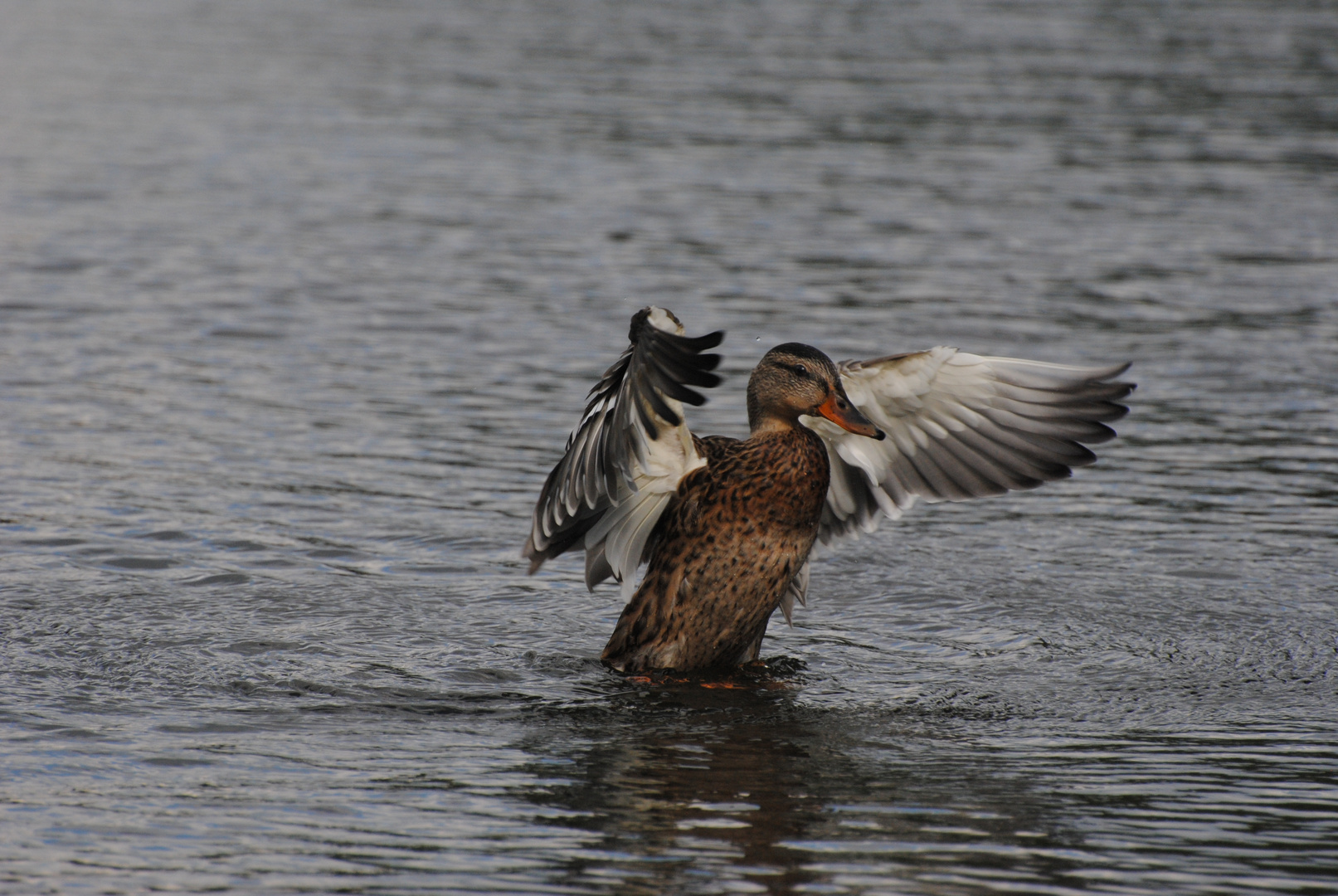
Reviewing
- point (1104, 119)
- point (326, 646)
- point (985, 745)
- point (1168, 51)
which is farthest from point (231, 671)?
point (1168, 51)

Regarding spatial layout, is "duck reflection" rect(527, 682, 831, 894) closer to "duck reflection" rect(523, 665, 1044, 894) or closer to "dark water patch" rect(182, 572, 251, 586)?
"duck reflection" rect(523, 665, 1044, 894)

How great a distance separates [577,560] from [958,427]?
229 cm

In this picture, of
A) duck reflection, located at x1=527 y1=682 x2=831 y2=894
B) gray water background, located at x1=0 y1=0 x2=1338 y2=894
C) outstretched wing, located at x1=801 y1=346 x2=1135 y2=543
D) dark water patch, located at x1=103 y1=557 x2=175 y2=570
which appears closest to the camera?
duck reflection, located at x1=527 y1=682 x2=831 y2=894

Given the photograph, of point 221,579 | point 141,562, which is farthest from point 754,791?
point 141,562

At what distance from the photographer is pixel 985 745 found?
5.91 metres

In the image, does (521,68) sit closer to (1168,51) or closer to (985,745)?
(1168,51)

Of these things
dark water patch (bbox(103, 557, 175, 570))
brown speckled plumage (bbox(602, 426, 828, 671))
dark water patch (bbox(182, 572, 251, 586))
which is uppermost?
brown speckled plumage (bbox(602, 426, 828, 671))

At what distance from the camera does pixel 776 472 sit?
6.62 m

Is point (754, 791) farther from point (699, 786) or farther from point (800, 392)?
point (800, 392)

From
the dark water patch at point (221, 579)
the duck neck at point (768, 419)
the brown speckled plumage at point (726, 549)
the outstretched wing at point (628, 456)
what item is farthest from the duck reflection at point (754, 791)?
the dark water patch at point (221, 579)

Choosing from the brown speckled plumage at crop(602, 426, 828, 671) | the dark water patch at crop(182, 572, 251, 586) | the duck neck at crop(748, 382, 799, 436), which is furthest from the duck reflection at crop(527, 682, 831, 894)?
the dark water patch at crop(182, 572, 251, 586)

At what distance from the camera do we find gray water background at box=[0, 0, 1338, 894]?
16.6 feet

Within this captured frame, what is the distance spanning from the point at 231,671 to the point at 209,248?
891 centimetres

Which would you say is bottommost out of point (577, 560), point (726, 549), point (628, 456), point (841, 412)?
point (577, 560)
